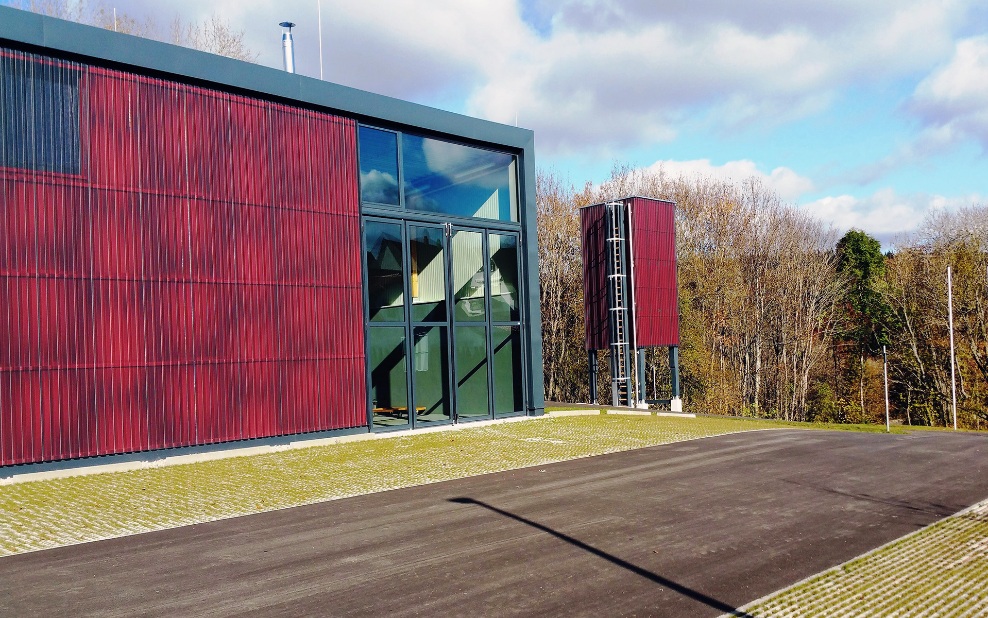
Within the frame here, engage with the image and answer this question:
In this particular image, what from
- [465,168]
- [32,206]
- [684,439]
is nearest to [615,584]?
[684,439]

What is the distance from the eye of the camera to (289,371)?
1487 cm

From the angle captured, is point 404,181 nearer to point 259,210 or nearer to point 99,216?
point 259,210

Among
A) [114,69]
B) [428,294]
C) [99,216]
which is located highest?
[114,69]

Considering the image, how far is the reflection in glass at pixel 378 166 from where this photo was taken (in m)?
16.6

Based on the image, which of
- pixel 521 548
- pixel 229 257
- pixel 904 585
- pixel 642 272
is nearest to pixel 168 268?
pixel 229 257

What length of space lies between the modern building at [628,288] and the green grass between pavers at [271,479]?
780 centimetres

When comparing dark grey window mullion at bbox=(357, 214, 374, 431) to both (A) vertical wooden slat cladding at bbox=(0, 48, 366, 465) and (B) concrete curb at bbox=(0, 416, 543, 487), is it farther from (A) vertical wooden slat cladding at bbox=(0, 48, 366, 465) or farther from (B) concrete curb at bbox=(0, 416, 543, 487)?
(B) concrete curb at bbox=(0, 416, 543, 487)

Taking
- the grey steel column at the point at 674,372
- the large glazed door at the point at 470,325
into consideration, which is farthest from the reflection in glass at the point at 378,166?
the grey steel column at the point at 674,372

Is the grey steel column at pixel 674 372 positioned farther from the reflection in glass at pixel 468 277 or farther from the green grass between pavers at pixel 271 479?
the reflection in glass at pixel 468 277

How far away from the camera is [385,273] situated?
16.8 metres

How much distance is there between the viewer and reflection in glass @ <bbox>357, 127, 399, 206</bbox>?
54.3 ft

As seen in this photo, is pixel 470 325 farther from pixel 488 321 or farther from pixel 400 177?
pixel 400 177

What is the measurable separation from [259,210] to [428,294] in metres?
4.49

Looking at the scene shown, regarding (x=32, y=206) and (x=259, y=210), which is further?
(x=259, y=210)
